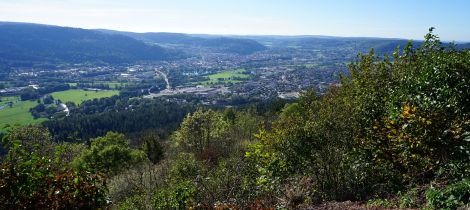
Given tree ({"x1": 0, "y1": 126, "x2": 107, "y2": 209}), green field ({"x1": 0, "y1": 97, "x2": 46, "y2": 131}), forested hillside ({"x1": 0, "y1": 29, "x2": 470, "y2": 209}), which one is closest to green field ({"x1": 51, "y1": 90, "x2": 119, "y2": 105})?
green field ({"x1": 0, "y1": 97, "x2": 46, "y2": 131})

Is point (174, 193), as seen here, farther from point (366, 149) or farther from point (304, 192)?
point (366, 149)

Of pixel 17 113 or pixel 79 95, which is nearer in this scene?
pixel 17 113

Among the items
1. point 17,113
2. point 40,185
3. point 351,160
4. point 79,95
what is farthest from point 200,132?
point 79,95

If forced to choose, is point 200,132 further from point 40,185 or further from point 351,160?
point 40,185


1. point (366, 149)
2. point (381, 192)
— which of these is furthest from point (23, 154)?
point (381, 192)

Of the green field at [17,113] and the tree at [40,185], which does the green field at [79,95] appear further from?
the tree at [40,185]
